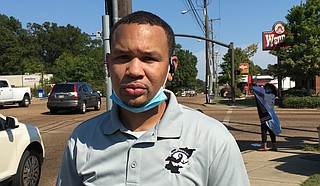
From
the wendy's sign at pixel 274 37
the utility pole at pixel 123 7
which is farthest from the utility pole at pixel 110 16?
the wendy's sign at pixel 274 37

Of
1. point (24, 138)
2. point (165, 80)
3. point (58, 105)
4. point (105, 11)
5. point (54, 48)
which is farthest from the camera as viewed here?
point (54, 48)

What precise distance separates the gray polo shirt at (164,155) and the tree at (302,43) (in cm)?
2359

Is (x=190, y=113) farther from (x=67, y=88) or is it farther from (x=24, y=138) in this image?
(x=67, y=88)

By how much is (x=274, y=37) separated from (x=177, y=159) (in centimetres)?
2712

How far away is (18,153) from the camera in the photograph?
5.45 meters

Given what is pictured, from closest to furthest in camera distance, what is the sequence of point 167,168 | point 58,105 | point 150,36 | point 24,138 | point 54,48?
point 167,168 → point 150,36 → point 24,138 → point 58,105 → point 54,48

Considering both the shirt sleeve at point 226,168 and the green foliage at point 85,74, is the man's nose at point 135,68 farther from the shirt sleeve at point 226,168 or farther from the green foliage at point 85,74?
the green foliage at point 85,74

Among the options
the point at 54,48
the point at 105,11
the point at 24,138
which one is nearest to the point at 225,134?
the point at 105,11

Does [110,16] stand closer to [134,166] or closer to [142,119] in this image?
[142,119]

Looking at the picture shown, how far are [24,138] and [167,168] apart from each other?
4.73 m

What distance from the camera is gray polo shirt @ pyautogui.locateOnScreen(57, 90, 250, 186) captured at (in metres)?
1.54

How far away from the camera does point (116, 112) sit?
1.80m

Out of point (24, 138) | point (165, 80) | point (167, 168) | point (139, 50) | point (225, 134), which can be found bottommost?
point (24, 138)

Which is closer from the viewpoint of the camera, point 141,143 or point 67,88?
point 141,143
